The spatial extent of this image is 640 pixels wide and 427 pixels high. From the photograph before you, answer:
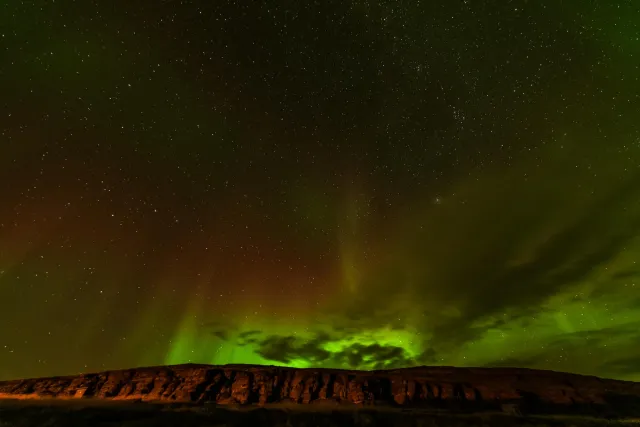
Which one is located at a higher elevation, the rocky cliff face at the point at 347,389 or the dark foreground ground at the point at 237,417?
the rocky cliff face at the point at 347,389

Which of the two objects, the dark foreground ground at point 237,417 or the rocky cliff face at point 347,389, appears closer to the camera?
the dark foreground ground at point 237,417

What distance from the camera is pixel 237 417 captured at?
58.5 feet

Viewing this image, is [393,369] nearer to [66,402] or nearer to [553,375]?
[553,375]

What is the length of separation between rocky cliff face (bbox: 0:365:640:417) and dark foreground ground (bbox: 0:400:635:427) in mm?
1077

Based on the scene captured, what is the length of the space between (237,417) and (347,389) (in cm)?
602

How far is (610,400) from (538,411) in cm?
419

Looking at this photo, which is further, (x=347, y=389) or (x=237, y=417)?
(x=347, y=389)

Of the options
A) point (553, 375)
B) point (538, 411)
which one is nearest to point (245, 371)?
point (538, 411)

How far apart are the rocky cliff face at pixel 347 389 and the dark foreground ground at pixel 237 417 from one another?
1077 millimetres

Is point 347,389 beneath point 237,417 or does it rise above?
above

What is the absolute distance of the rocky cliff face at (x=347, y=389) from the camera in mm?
19859

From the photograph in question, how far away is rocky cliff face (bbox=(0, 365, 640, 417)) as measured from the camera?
19.9m

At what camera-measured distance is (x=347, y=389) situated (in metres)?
21.2

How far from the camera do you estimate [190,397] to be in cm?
2027
